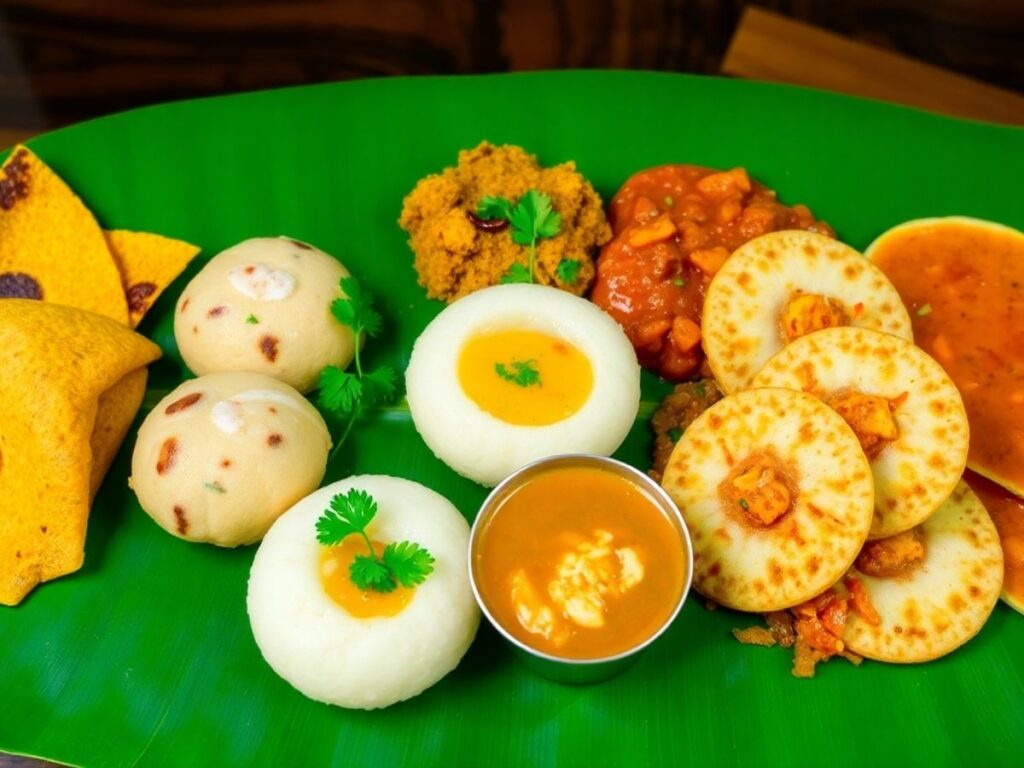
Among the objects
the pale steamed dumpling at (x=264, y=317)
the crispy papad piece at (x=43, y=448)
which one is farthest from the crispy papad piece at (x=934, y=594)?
the crispy papad piece at (x=43, y=448)

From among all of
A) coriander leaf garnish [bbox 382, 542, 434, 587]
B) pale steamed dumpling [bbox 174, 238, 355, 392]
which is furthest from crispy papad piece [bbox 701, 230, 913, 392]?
pale steamed dumpling [bbox 174, 238, 355, 392]

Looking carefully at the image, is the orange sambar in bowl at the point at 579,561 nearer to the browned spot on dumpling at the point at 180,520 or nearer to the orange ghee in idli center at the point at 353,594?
the orange ghee in idli center at the point at 353,594

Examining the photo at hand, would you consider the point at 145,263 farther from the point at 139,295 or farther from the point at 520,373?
the point at 520,373

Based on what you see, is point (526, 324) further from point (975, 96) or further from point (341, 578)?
point (975, 96)

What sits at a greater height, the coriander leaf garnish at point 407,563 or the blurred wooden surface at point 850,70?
the blurred wooden surface at point 850,70

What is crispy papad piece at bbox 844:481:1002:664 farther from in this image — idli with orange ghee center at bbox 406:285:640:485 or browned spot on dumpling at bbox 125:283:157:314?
browned spot on dumpling at bbox 125:283:157:314

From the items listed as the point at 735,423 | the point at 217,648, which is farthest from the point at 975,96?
the point at 217,648
